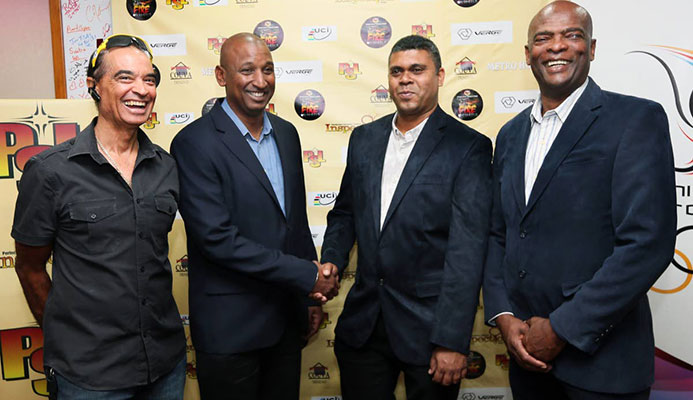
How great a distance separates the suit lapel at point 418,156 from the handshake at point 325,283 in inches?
14.6

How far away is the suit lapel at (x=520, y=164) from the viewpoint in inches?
70.9

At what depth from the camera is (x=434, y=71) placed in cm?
216

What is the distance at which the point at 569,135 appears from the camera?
170 centimetres

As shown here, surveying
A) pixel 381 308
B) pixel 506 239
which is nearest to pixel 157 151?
pixel 381 308

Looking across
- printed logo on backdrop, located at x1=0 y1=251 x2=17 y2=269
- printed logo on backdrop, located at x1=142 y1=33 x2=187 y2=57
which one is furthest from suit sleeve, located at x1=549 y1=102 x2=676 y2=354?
printed logo on backdrop, located at x1=0 y1=251 x2=17 y2=269

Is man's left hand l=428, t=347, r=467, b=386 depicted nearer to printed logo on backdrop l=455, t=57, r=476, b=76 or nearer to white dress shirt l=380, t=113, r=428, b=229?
white dress shirt l=380, t=113, r=428, b=229

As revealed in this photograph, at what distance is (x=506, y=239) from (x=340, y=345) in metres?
0.89

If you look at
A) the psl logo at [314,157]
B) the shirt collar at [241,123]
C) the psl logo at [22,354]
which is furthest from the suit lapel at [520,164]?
the psl logo at [22,354]

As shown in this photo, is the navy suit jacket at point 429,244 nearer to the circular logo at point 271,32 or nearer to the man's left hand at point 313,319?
the man's left hand at point 313,319

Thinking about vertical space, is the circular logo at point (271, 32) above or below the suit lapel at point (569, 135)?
above

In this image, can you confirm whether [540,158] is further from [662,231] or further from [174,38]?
[174,38]

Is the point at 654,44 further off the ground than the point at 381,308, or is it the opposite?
the point at 654,44

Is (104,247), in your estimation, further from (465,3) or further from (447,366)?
(465,3)

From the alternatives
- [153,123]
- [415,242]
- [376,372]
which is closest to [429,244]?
[415,242]
